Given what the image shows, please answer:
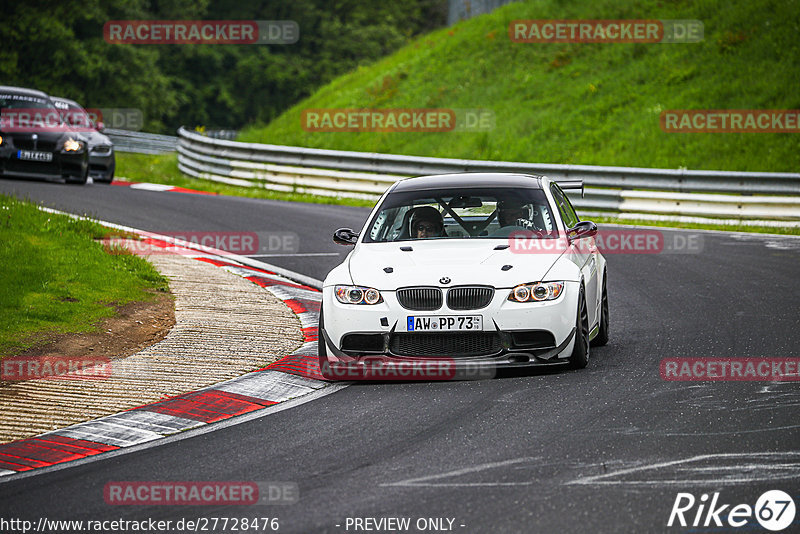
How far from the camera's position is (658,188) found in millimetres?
20859

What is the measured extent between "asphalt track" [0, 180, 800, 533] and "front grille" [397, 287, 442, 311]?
59 centimetres

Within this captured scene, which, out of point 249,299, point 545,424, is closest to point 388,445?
point 545,424

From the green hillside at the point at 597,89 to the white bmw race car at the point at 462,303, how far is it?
15353 millimetres

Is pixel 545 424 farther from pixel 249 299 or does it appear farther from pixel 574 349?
pixel 249 299

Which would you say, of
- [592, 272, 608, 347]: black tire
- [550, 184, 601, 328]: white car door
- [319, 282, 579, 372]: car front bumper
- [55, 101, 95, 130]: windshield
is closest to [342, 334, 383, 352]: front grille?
[319, 282, 579, 372]: car front bumper

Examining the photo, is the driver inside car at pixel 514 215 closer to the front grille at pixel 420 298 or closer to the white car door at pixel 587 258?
the white car door at pixel 587 258

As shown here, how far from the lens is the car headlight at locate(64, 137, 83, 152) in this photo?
22359 millimetres

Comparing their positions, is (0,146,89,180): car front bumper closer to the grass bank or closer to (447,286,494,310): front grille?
the grass bank

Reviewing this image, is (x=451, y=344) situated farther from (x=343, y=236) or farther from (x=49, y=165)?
(x=49, y=165)

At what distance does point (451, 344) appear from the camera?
26.8 feet

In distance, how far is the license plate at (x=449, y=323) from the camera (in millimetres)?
8086

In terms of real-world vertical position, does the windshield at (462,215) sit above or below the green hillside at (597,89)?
below

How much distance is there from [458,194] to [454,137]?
19590 mm

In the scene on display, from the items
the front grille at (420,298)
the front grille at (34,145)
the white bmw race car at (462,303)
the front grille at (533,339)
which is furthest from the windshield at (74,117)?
the front grille at (533,339)
